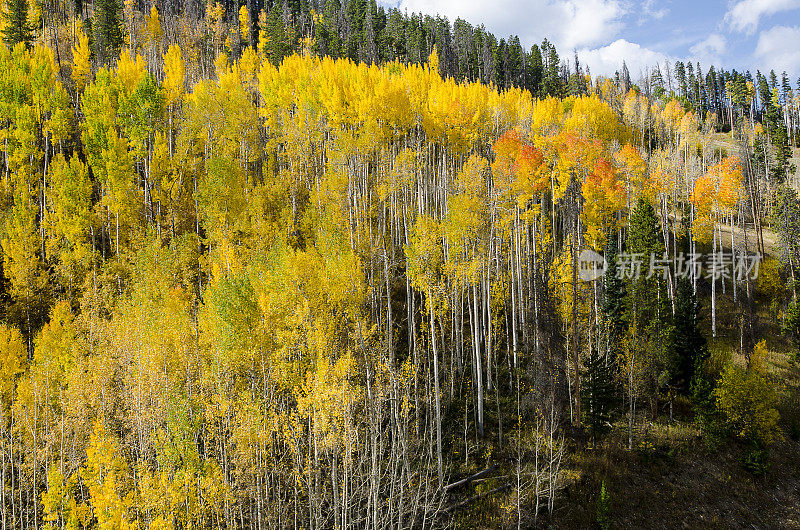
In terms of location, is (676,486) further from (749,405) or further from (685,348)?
(685,348)

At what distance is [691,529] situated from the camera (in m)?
18.3

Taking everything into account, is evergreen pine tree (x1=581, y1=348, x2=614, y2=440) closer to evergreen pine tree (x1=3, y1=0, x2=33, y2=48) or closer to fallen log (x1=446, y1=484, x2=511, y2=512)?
fallen log (x1=446, y1=484, x2=511, y2=512)

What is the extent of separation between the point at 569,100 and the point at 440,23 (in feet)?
98.5

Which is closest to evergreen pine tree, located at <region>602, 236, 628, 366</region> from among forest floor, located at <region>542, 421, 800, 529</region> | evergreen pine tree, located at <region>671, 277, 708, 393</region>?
evergreen pine tree, located at <region>671, 277, 708, 393</region>

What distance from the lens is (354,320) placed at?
66.5 feet

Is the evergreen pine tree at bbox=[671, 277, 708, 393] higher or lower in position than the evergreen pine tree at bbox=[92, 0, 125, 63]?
lower

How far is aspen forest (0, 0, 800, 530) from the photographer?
52.0 feet

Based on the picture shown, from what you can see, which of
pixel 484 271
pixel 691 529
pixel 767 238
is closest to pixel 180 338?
pixel 484 271

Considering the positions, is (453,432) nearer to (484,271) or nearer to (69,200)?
(484,271)

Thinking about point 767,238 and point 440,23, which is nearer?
point 767,238

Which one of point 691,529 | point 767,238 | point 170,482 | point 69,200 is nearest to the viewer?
point 170,482

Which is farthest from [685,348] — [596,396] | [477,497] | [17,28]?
[17,28]

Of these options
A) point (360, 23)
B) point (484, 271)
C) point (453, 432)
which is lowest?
point (453, 432)

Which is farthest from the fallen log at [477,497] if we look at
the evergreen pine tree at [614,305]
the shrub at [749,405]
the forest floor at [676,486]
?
the shrub at [749,405]
